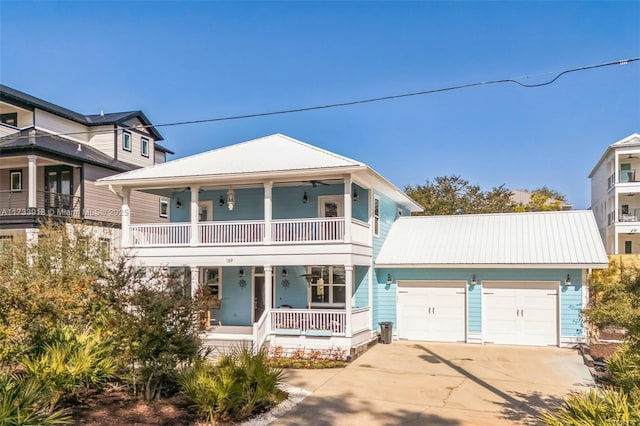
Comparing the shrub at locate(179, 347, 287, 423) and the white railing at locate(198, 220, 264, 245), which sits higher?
the white railing at locate(198, 220, 264, 245)

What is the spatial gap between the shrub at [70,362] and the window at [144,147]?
1996 cm

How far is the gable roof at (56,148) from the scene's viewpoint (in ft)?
68.8

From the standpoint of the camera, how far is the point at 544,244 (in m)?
16.7

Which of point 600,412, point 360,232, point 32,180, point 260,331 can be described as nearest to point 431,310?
point 360,232

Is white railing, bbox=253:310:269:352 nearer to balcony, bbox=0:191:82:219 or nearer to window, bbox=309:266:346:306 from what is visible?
window, bbox=309:266:346:306

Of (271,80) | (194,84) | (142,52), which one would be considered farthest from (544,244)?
(142,52)

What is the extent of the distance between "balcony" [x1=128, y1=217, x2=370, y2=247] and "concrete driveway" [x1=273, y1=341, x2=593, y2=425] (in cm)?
375

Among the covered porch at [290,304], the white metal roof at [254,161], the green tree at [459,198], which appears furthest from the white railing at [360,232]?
the green tree at [459,198]

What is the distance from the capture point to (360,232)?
1611 cm

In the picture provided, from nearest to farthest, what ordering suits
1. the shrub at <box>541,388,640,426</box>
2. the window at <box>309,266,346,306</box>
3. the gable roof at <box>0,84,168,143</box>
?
the shrub at <box>541,388,640,426</box>, the window at <box>309,266,346,306</box>, the gable roof at <box>0,84,168,143</box>

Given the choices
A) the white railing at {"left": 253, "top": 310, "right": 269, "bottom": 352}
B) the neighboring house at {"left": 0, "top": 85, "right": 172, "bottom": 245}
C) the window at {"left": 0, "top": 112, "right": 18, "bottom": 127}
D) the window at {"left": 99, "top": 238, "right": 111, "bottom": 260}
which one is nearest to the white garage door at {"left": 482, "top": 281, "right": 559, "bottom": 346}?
the white railing at {"left": 253, "top": 310, "right": 269, "bottom": 352}

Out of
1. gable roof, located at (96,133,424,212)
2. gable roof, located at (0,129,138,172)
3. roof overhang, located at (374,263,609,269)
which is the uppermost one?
gable roof, located at (0,129,138,172)

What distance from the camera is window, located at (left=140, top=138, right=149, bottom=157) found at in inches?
1100

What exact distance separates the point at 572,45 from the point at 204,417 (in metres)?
10.7
